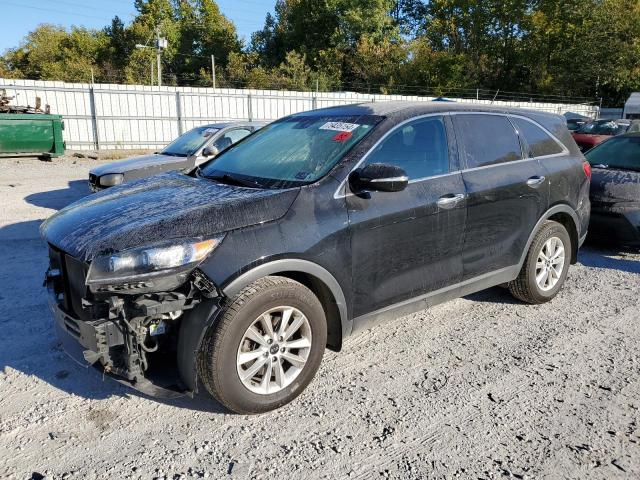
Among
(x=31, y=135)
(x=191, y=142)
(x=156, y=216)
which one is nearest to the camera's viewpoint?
(x=156, y=216)

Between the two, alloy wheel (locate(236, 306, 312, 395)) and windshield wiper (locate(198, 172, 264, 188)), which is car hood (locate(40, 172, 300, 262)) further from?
alloy wheel (locate(236, 306, 312, 395))

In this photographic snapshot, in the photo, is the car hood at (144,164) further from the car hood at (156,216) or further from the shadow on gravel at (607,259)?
the shadow on gravel at (607,259)

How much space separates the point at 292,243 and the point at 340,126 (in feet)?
3.88

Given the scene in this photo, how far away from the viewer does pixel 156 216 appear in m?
2.99

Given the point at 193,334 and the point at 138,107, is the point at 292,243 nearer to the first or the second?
the point at 193,334

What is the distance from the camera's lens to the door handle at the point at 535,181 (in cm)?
443

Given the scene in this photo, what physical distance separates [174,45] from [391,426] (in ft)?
179

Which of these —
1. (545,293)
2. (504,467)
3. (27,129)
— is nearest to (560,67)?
(27,129)

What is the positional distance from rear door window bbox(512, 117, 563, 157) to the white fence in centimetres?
1543

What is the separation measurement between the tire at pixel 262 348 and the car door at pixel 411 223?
0.42 metres

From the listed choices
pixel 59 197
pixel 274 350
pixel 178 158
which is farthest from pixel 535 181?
pixel 59 197

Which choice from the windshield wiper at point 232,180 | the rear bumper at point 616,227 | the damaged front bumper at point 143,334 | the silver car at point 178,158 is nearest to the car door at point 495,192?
the windshield wiper at point 232,180

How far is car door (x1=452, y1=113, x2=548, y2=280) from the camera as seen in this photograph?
13.3 ft


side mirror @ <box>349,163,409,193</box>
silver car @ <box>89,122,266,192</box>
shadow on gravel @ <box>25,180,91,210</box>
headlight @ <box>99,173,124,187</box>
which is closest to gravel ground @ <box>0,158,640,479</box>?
side mirror @ <box>349,163,409,193</box>
